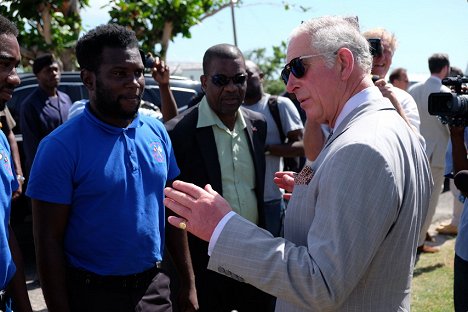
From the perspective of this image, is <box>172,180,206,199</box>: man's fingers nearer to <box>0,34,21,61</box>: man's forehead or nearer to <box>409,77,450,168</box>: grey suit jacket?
<box>0,34,21,61</box>: man's forehead

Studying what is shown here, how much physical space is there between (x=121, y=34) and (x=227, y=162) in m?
1.16

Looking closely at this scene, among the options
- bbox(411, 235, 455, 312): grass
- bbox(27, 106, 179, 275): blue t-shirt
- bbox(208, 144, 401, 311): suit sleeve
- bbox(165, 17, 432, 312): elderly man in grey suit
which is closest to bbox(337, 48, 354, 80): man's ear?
bbox(165, 17, 432, 312): elderly man in grey suit

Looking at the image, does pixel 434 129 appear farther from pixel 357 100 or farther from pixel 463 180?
pixel 357 100

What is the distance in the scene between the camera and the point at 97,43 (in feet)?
9.29

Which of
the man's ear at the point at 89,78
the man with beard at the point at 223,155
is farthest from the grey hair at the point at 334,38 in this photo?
the man with beard at the point at 223,155

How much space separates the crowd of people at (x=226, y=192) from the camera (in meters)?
1.72

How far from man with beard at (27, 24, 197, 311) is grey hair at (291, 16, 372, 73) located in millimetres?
1109

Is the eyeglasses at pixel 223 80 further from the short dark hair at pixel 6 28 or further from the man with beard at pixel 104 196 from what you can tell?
the short dark hair at pixel 6 28

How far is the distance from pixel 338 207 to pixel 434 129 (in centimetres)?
543

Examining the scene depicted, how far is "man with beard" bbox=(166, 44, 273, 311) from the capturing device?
3.61 m

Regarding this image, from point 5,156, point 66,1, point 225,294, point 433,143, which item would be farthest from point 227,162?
point 66,1

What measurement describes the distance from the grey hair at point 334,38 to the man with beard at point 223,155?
1.72m

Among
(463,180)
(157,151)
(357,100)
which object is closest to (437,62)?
(463,180)

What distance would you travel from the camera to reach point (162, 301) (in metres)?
2.84
